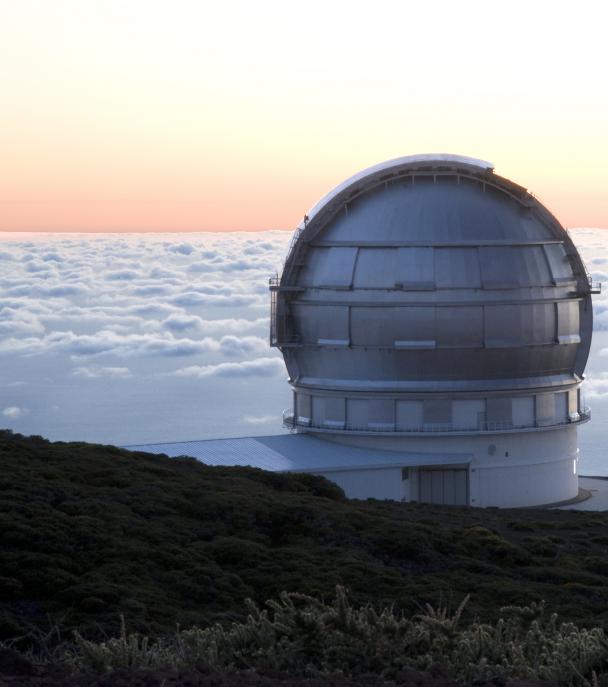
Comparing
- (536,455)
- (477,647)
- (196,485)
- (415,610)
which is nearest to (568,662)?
(477,647)

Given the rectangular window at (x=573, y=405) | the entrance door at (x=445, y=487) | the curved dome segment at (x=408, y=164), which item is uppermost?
the curved dome segment at (x=408, y=164)

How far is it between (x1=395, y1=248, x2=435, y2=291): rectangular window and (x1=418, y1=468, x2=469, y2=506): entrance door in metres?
5.67

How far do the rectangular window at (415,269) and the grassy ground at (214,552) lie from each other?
393 inches

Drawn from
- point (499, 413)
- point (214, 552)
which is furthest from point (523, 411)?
point (214, 552)

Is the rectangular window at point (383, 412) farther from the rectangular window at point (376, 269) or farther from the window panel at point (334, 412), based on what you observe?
the rectangular window at point (376, 269)

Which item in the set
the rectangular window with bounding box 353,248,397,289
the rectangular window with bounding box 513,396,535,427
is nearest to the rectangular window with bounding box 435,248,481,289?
the rectangular window with bounding box 353,248,397,289

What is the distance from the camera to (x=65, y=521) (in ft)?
65.7

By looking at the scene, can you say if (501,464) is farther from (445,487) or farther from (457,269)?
(457,269)

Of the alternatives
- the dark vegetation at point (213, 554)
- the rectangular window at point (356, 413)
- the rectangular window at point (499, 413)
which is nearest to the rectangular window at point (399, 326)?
the rectangular window at point (356, 413)

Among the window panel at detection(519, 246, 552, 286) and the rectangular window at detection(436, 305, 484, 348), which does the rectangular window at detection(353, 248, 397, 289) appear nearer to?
the rectangular window at detection(436, 305, 484, 348)

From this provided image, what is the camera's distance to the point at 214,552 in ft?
66.3

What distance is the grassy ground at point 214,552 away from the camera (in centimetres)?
1700

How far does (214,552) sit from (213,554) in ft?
0.22

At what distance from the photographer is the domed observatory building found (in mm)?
37062
